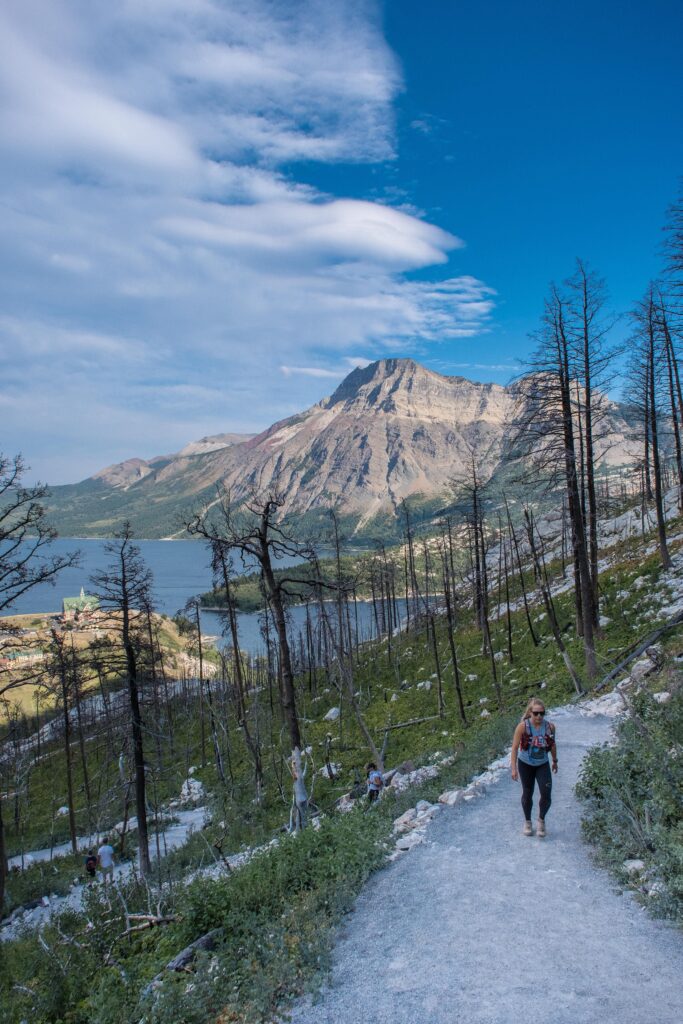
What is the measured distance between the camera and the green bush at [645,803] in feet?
19.6

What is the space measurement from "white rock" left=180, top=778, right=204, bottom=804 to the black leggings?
91.0ft

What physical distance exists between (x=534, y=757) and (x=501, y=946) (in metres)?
3.09

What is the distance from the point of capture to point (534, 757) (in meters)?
8.23

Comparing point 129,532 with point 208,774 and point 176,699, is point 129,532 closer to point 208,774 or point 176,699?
point 208,774

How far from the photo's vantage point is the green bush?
19.6ft

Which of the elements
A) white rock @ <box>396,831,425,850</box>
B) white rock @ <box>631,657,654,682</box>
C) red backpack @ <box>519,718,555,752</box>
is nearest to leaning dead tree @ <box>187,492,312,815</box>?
white rock @ <box>396,831,425,850</box>

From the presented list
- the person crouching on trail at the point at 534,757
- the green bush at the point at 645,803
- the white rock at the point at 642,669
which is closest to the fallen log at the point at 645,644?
the white rock at the point at 642,669

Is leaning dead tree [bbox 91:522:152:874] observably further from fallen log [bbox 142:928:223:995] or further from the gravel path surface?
the gravel path surface

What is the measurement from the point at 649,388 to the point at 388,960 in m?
29.4

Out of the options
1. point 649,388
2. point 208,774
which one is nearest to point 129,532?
point 208,774

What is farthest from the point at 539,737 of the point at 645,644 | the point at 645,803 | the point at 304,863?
the point at 645,644

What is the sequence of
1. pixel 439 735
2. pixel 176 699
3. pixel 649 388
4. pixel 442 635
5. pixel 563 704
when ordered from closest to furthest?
pixel 563 704 → pixel 439 735 → pixel 649 388 → pixel 442 635 → pixel 176 699

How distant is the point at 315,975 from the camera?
5.26 metres

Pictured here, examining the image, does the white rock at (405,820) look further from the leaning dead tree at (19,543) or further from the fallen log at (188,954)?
the leaning dead tree at (19,543)
